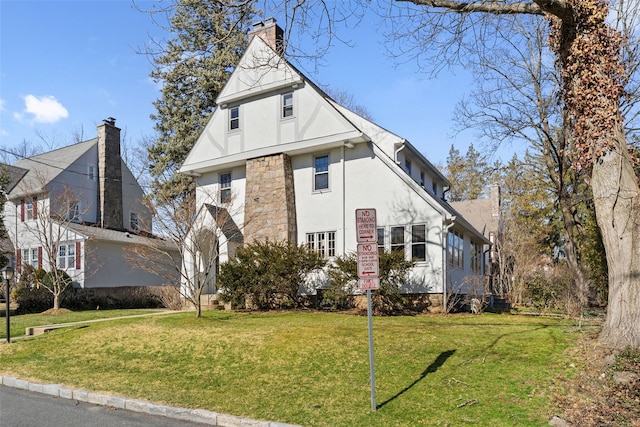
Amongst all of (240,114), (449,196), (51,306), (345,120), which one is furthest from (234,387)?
(449,196)

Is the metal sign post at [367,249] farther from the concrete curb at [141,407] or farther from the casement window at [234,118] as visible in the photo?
the casement window at [234,118]

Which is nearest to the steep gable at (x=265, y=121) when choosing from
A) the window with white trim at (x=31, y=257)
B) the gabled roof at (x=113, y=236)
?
the gabled roof at (x=113, y=236)

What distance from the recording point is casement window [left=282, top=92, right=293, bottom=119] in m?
19.4

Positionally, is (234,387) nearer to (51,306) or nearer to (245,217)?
(245,217)

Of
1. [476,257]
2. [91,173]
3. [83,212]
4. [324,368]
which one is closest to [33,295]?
[83,212]

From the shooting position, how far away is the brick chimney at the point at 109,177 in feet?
102

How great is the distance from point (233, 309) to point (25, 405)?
1035 centimetres

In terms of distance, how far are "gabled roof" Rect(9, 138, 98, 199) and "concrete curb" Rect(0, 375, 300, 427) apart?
2117 cm

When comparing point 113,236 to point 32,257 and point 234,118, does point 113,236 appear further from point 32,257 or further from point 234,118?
point 234,118

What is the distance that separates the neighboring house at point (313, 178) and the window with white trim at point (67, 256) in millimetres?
9335

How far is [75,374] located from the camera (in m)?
8.73

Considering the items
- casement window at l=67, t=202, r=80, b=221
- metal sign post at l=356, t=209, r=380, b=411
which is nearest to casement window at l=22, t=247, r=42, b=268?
casement window at l=67, t=202, r=80, b=221

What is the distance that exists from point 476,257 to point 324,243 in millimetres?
10041

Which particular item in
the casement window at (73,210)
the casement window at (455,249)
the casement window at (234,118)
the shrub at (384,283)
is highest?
the casement window at (234,118)
